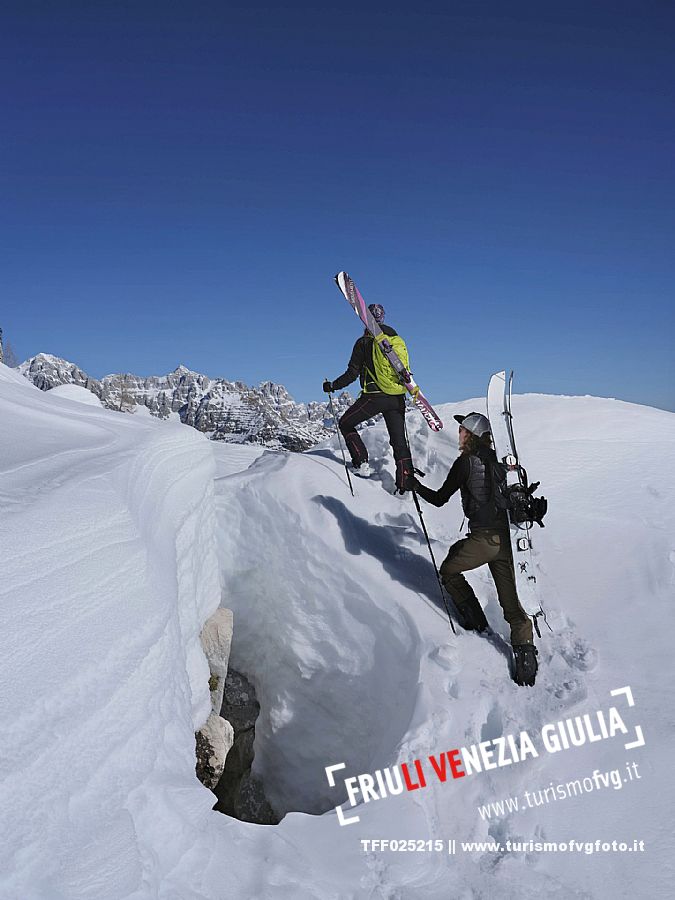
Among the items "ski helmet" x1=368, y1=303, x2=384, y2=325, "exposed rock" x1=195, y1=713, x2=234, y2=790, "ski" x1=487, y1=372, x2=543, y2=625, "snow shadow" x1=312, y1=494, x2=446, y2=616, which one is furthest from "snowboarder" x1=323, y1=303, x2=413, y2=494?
"exposed rock" x1=195, y1=713, x2=234, y2=790

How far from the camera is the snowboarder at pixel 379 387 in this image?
913 cm

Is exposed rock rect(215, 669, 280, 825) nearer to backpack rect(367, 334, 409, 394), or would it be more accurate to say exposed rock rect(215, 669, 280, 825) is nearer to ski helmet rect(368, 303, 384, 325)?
backpack rect(367, 334, 409, 394)

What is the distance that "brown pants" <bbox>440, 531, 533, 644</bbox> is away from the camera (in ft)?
19.7

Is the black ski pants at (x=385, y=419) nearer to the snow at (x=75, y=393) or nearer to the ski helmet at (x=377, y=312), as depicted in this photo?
the ski helmet at (x=377, y=312)

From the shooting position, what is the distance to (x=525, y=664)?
19.2 ft

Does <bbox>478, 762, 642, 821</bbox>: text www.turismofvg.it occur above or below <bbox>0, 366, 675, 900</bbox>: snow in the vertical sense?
below

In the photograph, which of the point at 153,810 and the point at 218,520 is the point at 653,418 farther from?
the point at 153,810

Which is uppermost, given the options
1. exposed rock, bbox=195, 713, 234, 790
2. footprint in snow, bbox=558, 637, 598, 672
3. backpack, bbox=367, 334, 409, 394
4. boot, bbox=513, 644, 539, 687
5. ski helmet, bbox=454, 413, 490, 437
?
backpack, bbox=367, 334, 409, 394

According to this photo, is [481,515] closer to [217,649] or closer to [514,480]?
[514,480]

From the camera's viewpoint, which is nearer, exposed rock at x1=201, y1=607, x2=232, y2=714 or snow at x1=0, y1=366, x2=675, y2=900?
snow at x1=0, y1=366, x2=675, y2=900

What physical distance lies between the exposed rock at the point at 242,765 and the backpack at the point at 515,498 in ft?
15.5

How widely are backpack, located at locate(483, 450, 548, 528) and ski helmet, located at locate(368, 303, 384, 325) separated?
3844 mm

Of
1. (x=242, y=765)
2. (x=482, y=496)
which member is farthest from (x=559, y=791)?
(x=242, y=765)

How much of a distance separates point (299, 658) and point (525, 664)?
10.1ft
